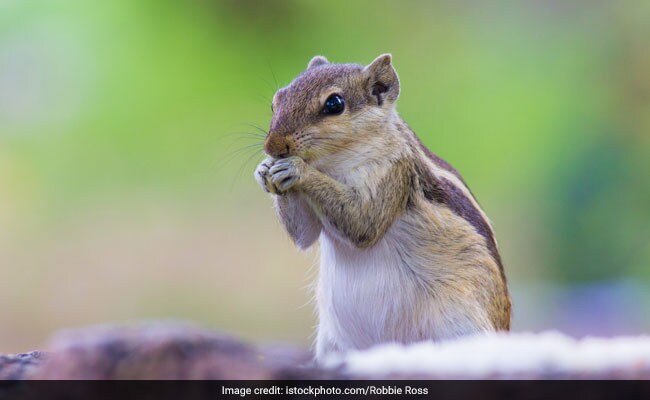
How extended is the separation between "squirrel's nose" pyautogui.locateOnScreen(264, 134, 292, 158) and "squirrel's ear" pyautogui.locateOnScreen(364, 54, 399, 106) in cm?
39

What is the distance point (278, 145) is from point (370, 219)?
0.33 metres

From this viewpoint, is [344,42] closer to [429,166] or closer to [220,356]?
[429,166]

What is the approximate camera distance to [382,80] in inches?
111

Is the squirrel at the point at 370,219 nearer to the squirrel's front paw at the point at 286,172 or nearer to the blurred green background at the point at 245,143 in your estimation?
the squirrel's front paw at the point at 286,172

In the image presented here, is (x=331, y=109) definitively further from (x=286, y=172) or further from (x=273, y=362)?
(x=273, y=362)

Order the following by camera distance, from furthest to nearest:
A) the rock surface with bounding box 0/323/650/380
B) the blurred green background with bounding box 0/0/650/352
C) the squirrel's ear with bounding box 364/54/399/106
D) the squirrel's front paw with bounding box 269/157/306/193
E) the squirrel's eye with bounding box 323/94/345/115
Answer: the blurred green background with bounding box 0/0/650/352, the squirrel's ear with bounding box 364/54/399/106, the squirrel's eye with bounding box 323/94/345/115, the squirrel's front paw with bounding box 269/157/306/193, the rock surface with bounding box 0/323/650/380

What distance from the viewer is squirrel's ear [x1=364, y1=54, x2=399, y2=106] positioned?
9.14ft

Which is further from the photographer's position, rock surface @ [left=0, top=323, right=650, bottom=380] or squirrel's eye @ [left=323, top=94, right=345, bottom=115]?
squirrel's eye @ [left=323, top=94, right=345, bottom=115]

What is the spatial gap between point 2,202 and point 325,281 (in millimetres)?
4630

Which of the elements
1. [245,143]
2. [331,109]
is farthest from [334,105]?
[245,143]

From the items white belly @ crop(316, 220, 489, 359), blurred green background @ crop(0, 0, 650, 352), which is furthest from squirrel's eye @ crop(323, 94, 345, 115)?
blurred green background @ crop(0, 0, 650, 352)

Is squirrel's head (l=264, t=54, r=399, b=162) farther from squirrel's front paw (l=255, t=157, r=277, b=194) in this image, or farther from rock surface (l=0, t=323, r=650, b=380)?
rock surface (l=0, t=323, r=650, b=380)

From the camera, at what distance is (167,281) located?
6.79 metres

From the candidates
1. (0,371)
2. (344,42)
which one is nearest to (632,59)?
(344,42)
